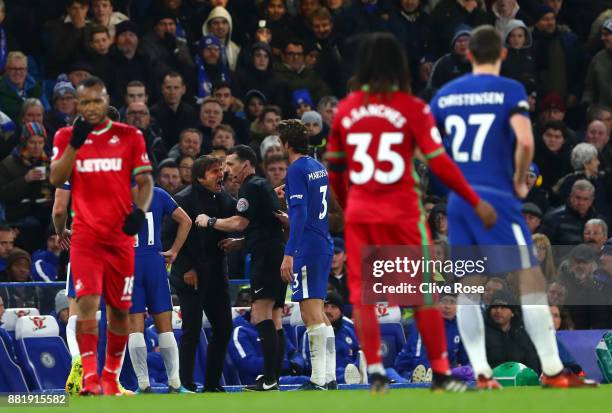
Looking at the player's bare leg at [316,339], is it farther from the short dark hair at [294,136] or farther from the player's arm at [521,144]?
the player's arm at [521,144]

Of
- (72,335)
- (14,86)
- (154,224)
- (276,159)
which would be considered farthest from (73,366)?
(14,86)

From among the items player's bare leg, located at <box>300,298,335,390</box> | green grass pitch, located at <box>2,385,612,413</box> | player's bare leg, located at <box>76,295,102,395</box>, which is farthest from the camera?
player's bare leg, located at <box>300,298,335,390</box>

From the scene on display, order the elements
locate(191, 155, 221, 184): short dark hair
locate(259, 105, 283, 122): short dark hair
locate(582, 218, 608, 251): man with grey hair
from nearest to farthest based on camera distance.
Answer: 1. locate(191, 155, 221, 184): short dark hair
2. locate(582, 218, 608, 251): man with grey hair
3. locate(259, 105, 283, 122): short dark hair

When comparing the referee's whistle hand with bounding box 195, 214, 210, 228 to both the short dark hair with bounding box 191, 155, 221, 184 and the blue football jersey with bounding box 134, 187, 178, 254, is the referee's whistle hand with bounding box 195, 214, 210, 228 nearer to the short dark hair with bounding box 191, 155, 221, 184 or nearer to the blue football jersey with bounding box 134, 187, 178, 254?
the blue football jersey with bounding box 134, 187, 178, 254

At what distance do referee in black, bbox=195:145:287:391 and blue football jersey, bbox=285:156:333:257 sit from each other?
0.54 metres

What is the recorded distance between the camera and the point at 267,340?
47.0 feet

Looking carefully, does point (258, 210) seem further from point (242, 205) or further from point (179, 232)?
point (179, 232)

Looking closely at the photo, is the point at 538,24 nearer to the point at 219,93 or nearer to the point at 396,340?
the point at 219,93

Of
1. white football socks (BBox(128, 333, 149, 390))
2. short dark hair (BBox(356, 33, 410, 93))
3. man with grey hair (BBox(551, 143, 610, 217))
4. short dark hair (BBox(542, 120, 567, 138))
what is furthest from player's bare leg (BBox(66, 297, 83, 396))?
short dark hair (BBox(542, 120, 567, 138))

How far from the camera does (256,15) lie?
2253 centimetres

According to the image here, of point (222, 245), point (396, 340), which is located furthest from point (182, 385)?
point (396, 340)

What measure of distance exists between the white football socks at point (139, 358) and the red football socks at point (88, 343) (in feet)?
8.31

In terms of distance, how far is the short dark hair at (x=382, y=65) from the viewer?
9.79 metres

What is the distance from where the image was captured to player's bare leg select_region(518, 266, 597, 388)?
10.4m
